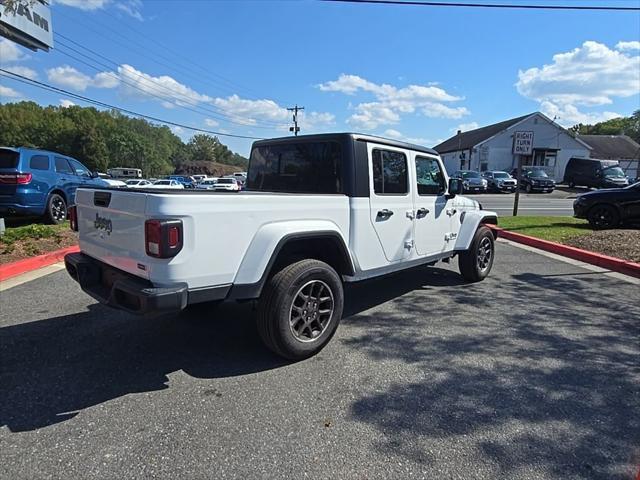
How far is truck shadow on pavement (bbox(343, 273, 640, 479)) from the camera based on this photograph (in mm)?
2400

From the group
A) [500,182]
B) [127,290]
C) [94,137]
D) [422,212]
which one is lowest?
[127,290]

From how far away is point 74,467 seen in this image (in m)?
2.23

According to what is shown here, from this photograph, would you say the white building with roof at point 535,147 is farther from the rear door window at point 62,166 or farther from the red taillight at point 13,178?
the red taillight at point 13,178

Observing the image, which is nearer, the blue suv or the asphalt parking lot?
the asphalt parking lot

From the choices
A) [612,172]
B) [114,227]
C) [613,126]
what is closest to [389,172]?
[114,227]

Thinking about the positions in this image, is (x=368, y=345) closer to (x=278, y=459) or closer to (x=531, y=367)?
(x=531, y=367)

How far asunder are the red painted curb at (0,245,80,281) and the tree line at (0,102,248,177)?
87.8 meters

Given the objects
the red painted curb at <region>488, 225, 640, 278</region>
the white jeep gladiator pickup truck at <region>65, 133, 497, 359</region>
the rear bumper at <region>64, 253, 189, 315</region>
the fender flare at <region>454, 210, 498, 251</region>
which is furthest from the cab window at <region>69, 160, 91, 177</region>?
the red painted curb at <region>488, 225, 640, 278</region>

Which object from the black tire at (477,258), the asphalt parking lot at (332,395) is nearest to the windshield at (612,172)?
the black tire at (477,258)

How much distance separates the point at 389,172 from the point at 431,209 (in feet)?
3.08

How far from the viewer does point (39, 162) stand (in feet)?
30.8

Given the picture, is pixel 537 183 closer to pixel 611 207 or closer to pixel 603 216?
pixel 603 216

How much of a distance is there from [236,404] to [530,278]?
17.3ft

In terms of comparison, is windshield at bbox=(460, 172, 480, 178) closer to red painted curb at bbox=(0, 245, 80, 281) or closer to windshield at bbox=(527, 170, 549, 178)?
windshield at bbox=(527, 170, 549, 178)
